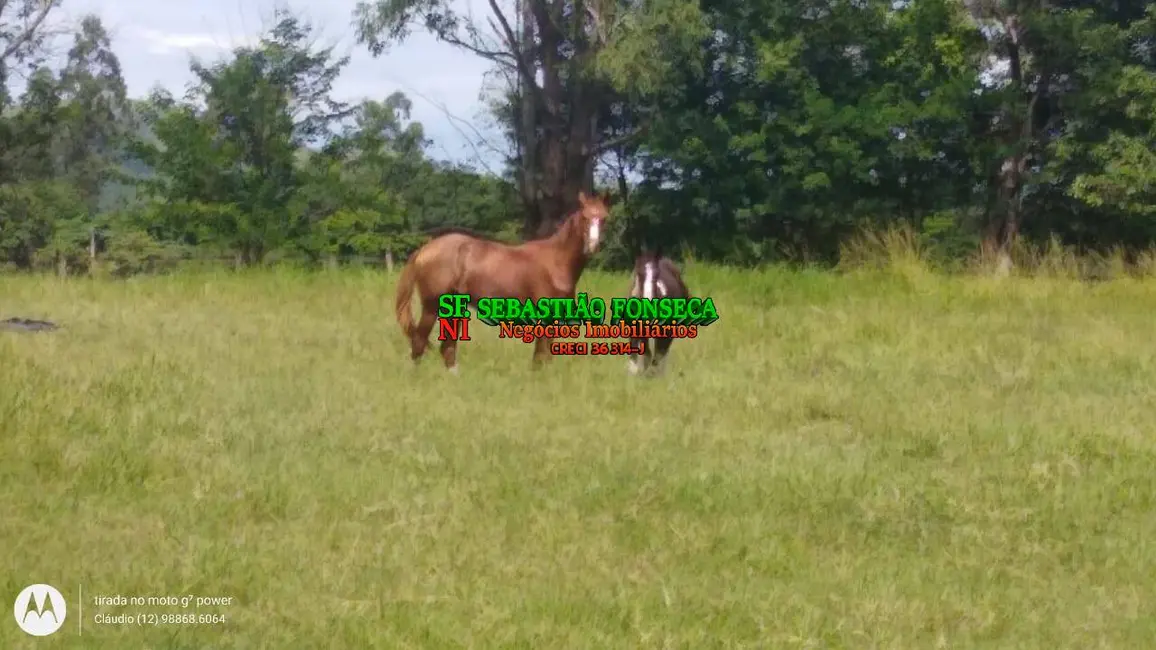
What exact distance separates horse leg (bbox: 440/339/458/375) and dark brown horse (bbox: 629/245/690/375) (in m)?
1.43

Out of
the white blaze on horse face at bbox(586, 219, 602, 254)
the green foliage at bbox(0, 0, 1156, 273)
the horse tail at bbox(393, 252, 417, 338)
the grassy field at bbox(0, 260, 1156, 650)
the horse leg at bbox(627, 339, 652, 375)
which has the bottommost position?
the grassy field at bbox(0, 260, 1156, 650)

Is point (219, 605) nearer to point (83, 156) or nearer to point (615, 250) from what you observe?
point (615, 250)

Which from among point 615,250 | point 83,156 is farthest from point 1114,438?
point 83,156

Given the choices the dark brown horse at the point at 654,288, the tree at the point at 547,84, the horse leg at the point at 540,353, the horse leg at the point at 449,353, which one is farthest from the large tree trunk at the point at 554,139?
the horse leg at the point at 449,353

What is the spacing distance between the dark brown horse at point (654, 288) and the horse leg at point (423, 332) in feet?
5.42

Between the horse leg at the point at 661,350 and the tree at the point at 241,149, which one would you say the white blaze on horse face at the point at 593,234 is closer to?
the horse leg at the point at 661,350

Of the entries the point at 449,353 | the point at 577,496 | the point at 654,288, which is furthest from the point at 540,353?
the point at 577,496

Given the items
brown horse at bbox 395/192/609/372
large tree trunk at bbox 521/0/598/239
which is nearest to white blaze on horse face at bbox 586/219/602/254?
brown horse at bbox 395/192/609/372

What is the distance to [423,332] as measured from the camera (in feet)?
30.3

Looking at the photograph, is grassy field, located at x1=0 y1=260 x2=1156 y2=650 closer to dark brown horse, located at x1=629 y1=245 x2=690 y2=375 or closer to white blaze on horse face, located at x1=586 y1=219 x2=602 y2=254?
dark brown horse, located at x1=629 y1=245 x2=690 y2=375

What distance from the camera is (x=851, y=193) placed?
74.2 feet

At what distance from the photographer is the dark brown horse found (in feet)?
30.1

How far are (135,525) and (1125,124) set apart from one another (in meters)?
19.7

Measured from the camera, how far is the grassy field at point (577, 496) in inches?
165
